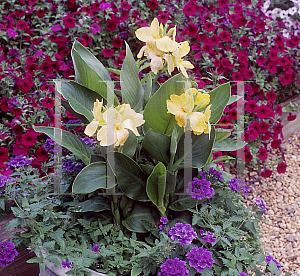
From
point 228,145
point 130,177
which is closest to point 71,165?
point 130,177

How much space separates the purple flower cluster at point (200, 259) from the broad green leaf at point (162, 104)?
39 centimetres

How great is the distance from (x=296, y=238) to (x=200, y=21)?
5.07 feet

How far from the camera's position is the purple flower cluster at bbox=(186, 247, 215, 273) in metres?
0.89

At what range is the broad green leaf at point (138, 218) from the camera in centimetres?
108

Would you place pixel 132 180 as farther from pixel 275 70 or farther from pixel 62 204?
pixel 275 70

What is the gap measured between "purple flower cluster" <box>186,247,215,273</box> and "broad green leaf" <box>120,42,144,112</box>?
48 cm

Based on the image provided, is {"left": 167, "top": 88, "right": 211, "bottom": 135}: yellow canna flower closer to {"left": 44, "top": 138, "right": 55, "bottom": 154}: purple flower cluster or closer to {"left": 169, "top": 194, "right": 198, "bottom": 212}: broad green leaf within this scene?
{"left": 169, "top": 194, "right": 198, "bottom": 212}: broad green leaf

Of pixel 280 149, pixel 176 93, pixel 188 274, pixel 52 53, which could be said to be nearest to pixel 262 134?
pixel 280 149

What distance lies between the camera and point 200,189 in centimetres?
102

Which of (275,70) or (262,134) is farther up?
(275,70)

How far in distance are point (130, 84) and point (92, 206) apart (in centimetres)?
42

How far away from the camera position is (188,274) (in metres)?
0.89

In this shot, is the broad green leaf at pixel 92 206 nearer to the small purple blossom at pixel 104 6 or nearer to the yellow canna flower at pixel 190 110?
the yellow canna flower at pixel 190 110

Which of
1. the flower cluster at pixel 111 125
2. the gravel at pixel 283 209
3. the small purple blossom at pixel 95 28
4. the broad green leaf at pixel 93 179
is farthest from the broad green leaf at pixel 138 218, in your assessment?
the small purple blossom at pixel 95 28
